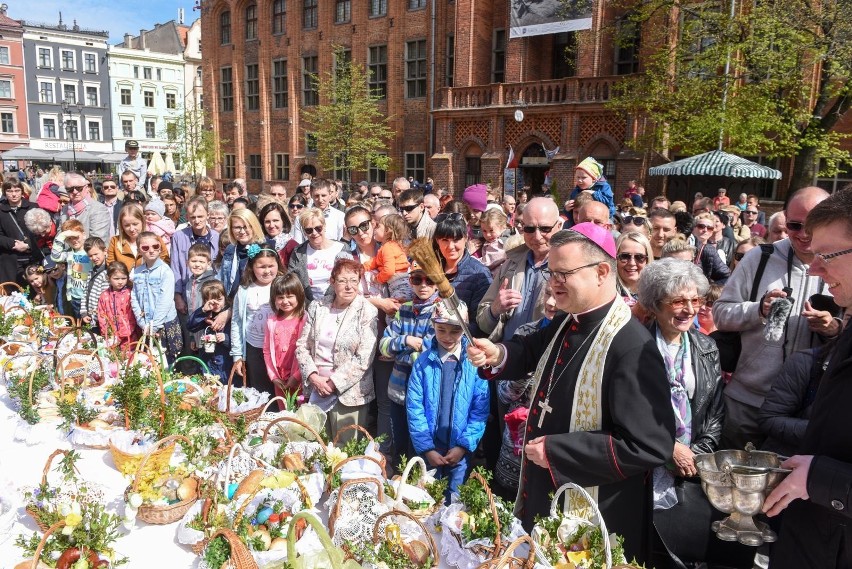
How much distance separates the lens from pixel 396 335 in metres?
4.21

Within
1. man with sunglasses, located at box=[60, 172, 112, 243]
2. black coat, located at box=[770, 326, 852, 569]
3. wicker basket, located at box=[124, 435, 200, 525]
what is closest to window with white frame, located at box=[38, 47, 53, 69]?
man with sunglasses, located at box=[60, 172, 112, 243]

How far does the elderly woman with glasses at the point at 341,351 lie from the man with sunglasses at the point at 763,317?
2.43m

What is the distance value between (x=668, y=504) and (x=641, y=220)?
3.10 m

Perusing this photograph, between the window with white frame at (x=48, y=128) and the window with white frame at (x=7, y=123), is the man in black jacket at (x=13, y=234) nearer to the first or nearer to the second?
the window with white frame at (x=7, y=123)

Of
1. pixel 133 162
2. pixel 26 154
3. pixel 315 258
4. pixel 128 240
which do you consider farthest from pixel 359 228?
pixel 26 154

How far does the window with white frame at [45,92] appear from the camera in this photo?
4780 cm

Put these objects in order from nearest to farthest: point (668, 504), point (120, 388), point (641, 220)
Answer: point (668, 504)
point (120, 388)
point (641, 220)

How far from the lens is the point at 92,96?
50.4m

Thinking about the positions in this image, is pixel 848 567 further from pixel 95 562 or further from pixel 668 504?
pixel 95 562

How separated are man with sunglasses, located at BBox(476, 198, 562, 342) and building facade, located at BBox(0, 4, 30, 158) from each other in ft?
180

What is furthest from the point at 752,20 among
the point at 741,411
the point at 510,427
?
the point at 510,427

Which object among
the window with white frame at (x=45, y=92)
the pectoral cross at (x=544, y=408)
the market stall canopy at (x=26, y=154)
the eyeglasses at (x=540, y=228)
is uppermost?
the window with white frame at (x=45, y=92)

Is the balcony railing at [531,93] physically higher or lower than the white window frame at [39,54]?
lower

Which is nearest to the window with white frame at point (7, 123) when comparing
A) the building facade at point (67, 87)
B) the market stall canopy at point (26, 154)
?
the building facade at point (67, 87)
